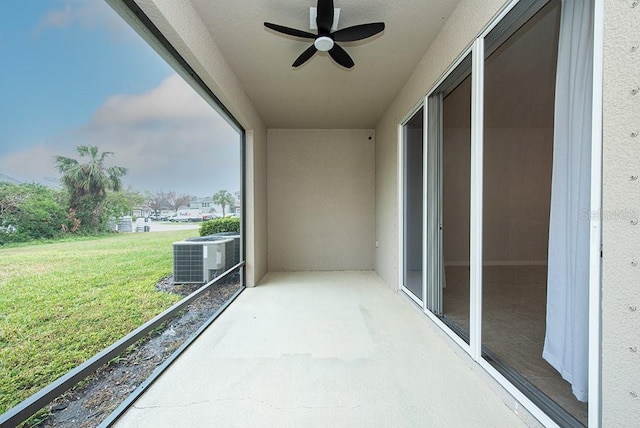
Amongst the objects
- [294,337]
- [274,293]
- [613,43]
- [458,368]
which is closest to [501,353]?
[458,368]

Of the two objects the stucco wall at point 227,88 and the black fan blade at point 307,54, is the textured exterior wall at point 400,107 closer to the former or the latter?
the black fan blade at point 307,54

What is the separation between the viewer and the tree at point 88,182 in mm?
1379

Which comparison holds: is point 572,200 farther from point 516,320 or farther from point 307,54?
point 307,54

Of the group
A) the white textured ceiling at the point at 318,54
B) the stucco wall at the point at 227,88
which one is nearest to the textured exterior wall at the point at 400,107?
the white textured ceiling at the point at 318,54

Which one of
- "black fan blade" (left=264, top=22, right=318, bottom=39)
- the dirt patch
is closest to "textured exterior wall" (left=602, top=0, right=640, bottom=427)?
"black fan blade" (left=264, top=22, right=318, bottom=39)

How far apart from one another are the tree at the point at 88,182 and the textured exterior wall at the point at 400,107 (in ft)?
8.43

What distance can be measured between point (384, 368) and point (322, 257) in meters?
3.42

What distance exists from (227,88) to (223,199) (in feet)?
4.21

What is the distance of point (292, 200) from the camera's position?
5.29 metres

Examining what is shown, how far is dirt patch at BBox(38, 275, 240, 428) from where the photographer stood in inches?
60.4

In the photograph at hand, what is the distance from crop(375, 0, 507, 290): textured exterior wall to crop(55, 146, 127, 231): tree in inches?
101

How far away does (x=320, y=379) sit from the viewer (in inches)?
71.5

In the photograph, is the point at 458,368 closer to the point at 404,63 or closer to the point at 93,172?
the point at 93,172

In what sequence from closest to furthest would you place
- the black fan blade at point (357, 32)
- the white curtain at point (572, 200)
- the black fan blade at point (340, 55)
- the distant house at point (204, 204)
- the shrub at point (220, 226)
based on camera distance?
the white curtain at point (572, 200), the black fan blade at point (357, 32), the black fan blade at point (340, 55), the distant house at point (204, 204), the shrub at point (220, 226)
